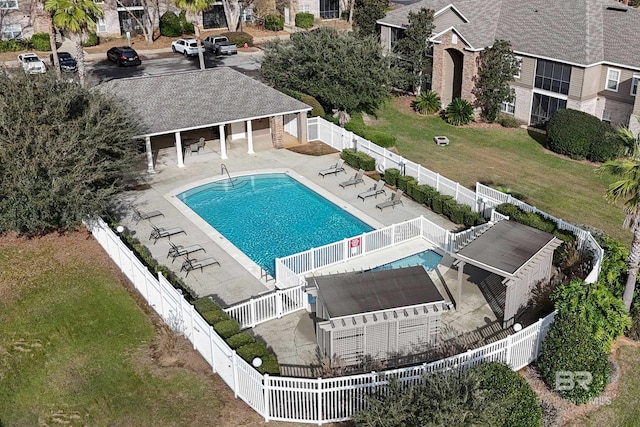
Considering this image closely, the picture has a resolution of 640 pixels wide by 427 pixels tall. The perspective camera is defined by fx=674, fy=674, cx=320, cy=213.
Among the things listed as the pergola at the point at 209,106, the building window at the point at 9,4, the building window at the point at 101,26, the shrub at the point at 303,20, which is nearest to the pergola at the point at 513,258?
the pergola at the point at 209,106

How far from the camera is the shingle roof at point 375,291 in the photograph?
1855 centimetres

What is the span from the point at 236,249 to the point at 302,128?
12695 mm

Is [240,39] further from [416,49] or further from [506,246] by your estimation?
[506,246]

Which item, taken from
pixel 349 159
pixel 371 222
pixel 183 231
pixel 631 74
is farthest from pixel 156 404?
pixel 631 74

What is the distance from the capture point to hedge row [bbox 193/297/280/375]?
17953mm

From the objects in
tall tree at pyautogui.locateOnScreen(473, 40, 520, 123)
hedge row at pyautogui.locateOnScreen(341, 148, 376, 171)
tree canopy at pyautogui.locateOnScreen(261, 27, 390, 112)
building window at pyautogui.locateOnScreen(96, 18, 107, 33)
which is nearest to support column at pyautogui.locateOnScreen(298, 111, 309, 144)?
hedge row at pyautogui.locateOnScreen(341, 148, 376, 171)

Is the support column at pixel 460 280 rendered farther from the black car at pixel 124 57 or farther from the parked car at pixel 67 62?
the black car at pixel 124 57

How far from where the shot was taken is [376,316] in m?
18.3

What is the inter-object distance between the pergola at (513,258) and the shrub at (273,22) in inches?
1986

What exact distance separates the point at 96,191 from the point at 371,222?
11.0 meters

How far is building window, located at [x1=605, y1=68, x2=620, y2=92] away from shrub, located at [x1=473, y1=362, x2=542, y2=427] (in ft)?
Answer: 95.9

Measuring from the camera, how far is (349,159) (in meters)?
34.1

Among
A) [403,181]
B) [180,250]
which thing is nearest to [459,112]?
[403,181]

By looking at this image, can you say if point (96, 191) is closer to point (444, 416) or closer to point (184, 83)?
point (184, 83)
